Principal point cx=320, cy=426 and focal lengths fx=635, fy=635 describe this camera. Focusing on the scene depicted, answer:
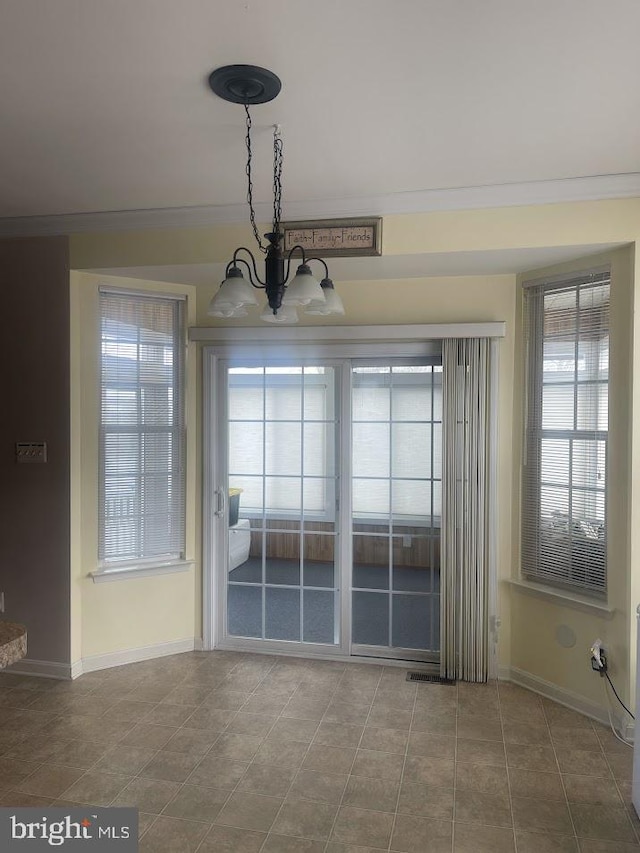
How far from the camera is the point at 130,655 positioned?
4.16 metres

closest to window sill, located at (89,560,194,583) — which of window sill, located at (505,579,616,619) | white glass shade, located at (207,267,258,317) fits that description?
window sill, located at (505,579,616,619)

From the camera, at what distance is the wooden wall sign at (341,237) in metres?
3.44

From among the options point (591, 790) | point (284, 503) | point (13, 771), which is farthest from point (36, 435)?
point (591, 790)

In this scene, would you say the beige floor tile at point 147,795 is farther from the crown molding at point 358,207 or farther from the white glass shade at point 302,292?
the crown molding at point 358,207

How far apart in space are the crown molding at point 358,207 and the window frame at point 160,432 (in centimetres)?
47

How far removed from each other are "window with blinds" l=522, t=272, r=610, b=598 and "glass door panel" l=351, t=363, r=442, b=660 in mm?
599

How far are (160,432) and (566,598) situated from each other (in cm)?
271

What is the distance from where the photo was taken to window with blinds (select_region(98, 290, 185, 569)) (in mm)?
4090

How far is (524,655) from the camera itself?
387 cm

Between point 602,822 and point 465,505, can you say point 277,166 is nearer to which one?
point 465,505

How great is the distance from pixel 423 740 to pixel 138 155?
313 centimetres

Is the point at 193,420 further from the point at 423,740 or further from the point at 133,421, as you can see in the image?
the point at 423,740

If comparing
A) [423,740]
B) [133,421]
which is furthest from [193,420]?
[423,740]

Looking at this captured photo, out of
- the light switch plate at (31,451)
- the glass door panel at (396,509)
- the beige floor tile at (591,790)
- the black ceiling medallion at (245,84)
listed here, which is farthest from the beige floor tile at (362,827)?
the black ceiling medallion at (245,84)
